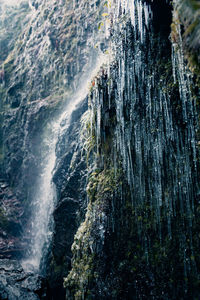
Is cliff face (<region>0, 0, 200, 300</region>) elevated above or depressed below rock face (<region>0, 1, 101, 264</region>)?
below

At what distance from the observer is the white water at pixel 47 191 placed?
1092 cm

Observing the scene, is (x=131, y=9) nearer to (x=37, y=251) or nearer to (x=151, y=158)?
(x=151, y=158)

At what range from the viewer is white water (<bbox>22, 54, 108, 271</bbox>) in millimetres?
10923

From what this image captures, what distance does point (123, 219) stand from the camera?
4.28 metres

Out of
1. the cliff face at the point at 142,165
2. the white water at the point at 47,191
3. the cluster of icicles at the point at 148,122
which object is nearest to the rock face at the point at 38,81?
the white water at the point at 47,191

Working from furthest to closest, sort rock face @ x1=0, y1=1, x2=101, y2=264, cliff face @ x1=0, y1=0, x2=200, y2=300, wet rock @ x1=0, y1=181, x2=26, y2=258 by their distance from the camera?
rock face @ x1=0, y1=1, x2=101, y2=264
wet rock @ x1=0, y1=181, x2=26, y2=258
cliff face @ x1=0, y1=0, x2=200, y2=300

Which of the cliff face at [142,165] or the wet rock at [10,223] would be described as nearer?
the cliff face at [142,165]

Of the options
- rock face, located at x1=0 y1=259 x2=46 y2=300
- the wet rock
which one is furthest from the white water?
rock face, located at x1=0 y1=259 x2=46 y2=300

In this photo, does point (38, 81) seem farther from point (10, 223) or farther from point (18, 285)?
point (18, 285)

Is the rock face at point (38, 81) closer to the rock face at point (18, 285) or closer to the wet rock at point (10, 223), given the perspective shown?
the wet rock at point (10, 223)

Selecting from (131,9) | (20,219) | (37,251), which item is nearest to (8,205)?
(20,219)

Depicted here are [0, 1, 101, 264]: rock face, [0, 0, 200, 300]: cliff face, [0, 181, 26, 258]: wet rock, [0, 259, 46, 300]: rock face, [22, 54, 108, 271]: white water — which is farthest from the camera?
[0, 1, 101, 264]: rock face

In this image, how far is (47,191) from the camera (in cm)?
1176

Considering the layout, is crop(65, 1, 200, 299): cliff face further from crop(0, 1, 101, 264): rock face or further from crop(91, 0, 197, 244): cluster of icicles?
crop(0, 1, 101, 264): rock face
